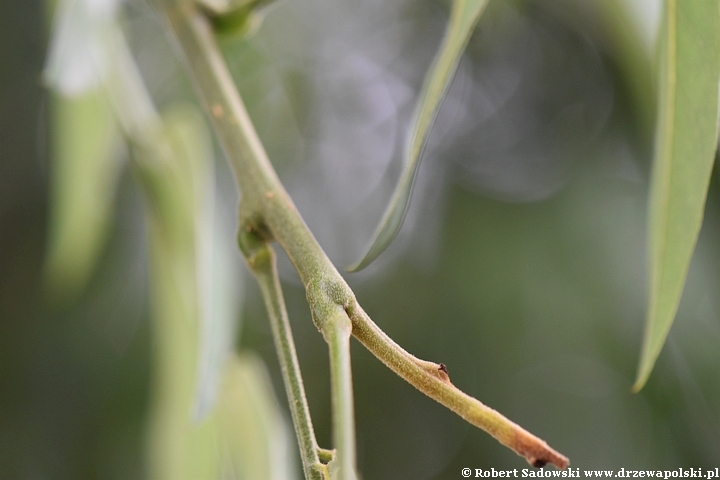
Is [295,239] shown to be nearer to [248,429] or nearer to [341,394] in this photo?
[341,394]

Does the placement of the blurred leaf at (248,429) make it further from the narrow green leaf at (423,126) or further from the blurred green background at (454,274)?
the blurred green background at (454,274)

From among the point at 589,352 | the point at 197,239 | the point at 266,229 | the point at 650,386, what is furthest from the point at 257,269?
the point at 589,352

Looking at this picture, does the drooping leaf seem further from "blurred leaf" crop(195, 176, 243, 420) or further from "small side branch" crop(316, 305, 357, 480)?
"small side branch" crop(316, 305, 357, 480)

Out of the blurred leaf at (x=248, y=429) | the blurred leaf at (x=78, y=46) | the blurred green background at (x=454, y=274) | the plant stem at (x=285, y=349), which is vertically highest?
the plant stem at (x=285, y=349)

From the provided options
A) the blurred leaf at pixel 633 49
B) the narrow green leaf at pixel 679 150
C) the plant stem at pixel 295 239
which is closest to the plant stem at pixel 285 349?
the plant stem at pixel 295 239

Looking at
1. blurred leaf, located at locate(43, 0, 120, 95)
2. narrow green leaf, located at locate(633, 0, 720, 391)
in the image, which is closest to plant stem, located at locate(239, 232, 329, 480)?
narrow green leaf, located at locate(633, 0, 720, 391)

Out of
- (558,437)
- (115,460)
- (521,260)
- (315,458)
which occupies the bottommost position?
(115,460)

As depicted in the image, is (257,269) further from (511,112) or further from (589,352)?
(511,112)
